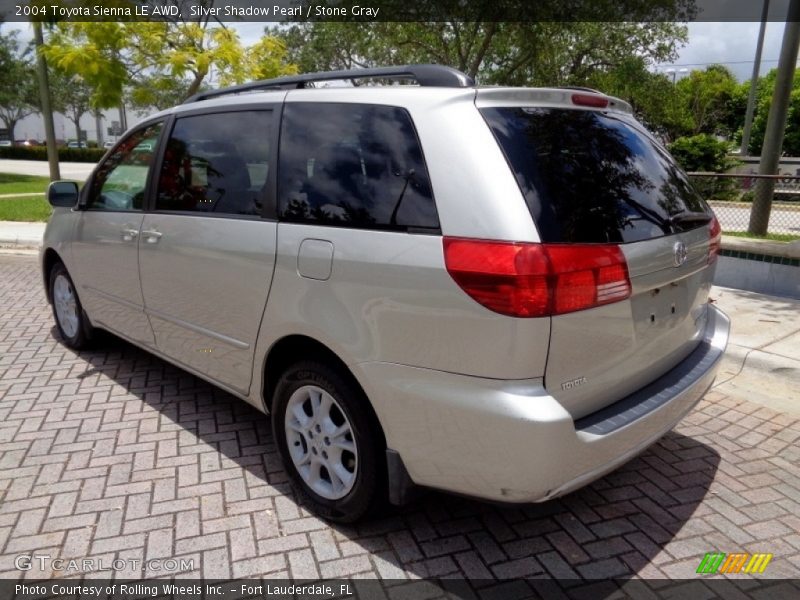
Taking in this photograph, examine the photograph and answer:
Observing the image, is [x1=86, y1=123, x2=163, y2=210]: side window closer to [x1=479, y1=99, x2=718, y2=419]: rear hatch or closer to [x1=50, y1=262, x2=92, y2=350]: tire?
[x1=50, y1=262, x2=92, y2=350]: tire

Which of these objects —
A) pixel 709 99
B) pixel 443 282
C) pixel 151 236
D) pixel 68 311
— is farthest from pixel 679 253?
pixel 709 99

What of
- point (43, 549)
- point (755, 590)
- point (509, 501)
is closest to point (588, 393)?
point (509, 501)

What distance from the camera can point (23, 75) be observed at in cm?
2841

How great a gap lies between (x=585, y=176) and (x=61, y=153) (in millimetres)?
44927

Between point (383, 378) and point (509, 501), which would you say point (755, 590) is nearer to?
point (509, 501)

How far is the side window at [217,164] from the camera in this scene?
3021mm

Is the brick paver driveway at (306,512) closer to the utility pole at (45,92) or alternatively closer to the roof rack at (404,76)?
the roof rack at (404,76)

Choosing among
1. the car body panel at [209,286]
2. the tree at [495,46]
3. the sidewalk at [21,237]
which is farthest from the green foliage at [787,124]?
the car body panel at [209,286]

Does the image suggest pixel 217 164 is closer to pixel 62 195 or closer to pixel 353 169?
pixel 353 169

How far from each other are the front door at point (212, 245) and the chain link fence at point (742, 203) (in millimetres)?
6116

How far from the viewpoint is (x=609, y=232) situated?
229 cm

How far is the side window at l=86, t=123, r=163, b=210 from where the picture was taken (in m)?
3.85

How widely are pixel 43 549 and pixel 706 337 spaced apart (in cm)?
320

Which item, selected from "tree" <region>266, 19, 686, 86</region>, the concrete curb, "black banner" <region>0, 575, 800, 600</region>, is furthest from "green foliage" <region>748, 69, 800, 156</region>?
"black banner" <region>0, 575, 800, 600</region>
